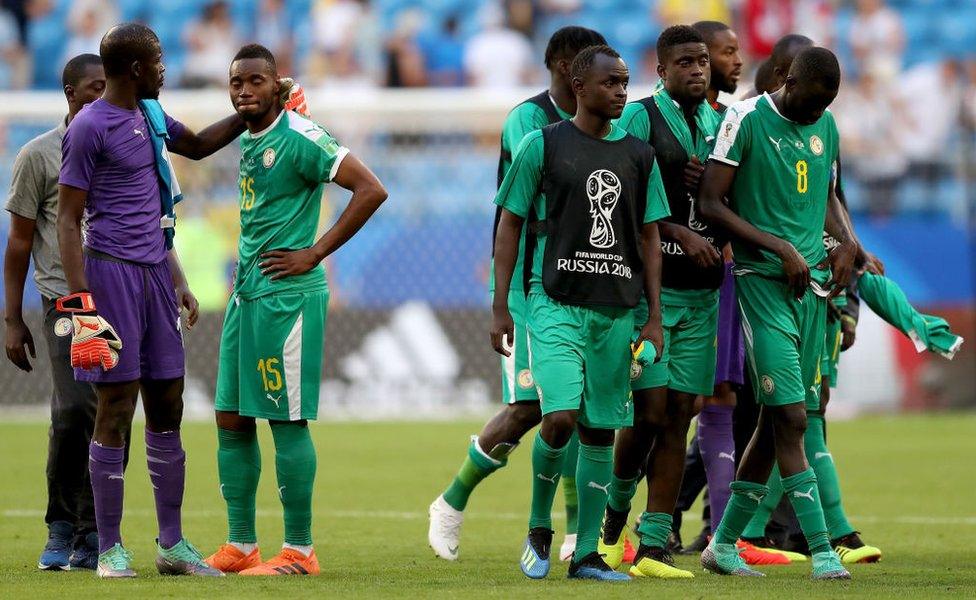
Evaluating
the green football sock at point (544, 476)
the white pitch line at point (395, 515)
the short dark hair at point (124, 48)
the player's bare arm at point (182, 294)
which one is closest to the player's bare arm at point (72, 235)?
the short dark hair at point (124, 48)

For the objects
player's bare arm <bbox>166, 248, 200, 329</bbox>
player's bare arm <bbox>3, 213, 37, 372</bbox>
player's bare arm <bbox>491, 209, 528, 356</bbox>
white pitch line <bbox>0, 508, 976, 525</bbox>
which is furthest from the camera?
white pitch line <bbox>0, 508, 976, 525</bbox>

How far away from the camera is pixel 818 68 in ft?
22.4

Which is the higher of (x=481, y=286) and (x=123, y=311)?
(x=123, y=311)

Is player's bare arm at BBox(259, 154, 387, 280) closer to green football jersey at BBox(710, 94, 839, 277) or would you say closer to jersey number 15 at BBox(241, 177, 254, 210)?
jersey number 15 at BBox(241, 177, 254, 210)

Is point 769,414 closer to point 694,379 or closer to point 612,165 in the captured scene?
point 694,379

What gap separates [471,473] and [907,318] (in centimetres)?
223

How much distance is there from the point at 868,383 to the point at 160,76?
39.4 ft

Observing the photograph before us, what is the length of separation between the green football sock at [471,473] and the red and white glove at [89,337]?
79.1 inches

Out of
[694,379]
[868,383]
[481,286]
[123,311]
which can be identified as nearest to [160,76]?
[123,311]

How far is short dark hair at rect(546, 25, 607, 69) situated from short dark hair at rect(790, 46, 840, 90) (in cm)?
134

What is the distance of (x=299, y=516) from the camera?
7137 millimetres

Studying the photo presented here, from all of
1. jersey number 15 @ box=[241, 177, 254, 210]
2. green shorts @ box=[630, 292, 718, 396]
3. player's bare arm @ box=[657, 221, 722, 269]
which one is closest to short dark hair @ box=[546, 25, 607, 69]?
player's bare arm @ box=[657, 221, 722, 269]

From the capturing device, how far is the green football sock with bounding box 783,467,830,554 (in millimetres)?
6957

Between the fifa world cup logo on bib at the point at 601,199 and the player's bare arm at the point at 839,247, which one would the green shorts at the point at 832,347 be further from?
the fifa world cup logo on bib at the point at 601,199
